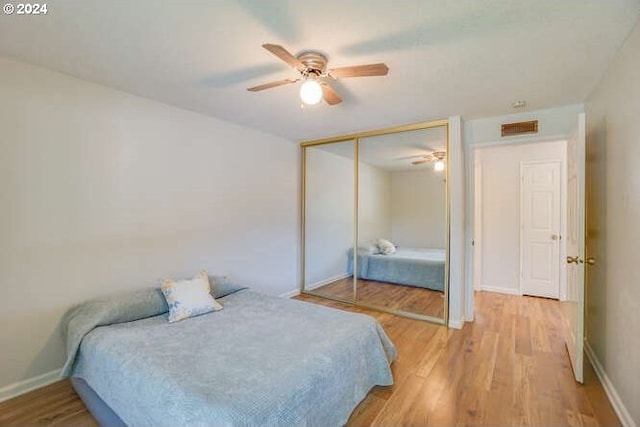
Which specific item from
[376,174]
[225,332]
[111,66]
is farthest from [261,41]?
[376,174]

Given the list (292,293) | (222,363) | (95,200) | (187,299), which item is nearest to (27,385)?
(187,299)

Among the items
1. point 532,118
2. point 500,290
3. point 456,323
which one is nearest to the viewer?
point 532,118

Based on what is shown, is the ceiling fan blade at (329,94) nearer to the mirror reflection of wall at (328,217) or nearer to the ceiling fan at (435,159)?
the ceiling fan at (435,159)

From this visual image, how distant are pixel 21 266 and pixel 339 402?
96.0 inches

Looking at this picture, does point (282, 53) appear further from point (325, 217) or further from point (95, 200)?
point (325, 217)

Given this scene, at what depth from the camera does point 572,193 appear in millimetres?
2566

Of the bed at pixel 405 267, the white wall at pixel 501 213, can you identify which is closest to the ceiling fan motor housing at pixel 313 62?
the bed at pixel 405 267

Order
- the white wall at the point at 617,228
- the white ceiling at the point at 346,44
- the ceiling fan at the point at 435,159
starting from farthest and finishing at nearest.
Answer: the ceiling fan at the point at 435,159
the white wall at the point at 617,228
the white ceiling at the point at 346,44

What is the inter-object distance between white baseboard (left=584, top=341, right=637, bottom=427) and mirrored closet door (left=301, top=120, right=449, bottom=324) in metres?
1.26

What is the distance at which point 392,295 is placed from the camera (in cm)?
416

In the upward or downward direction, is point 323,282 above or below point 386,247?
below

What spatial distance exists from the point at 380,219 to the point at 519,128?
1915mm

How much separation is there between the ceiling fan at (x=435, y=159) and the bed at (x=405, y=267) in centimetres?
100

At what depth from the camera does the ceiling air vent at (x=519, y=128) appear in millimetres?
3172
